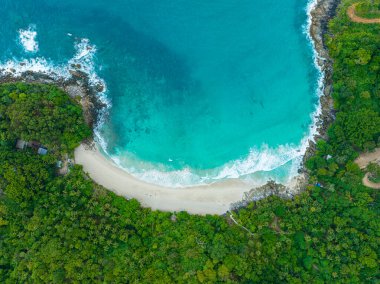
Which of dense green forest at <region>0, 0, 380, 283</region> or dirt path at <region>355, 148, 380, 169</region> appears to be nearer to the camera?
dense green forest at <region>0, 0, 380, 283</region>

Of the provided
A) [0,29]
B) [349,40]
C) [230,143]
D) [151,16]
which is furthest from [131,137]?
[349,40]

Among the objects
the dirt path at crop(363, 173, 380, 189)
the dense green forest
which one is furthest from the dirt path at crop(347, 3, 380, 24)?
the dirt path at crop(363, 173, 380, 189)

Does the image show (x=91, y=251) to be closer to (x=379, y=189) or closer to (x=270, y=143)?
(x=270, y=143)

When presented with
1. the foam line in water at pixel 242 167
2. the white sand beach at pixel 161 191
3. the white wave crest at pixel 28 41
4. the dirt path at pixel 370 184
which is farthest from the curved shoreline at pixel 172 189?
the white wave crest at pixel 28 41

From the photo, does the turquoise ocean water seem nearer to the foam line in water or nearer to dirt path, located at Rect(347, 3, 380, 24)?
the foam line in water

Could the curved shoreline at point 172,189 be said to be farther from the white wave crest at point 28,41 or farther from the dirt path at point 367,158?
the white wave crest at point 28,41

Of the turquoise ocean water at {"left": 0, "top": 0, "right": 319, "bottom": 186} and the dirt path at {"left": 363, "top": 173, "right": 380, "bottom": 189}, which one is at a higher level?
the turquoise ocean water at {"left": 0, "top": 0, "right": 319, "bottom": 186}

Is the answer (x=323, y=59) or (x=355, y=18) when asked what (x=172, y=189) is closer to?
(x=323, y=59)
